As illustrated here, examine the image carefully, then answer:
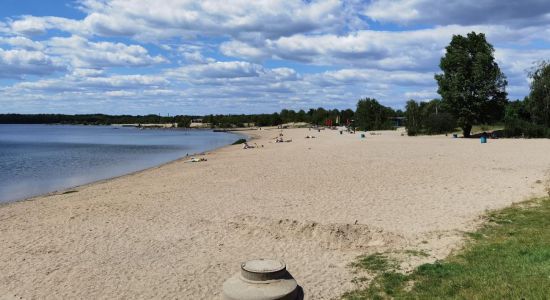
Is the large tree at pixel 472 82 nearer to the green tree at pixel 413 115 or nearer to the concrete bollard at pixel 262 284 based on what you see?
the green tree at pixel 413 115

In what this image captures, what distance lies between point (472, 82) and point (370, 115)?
4406 cm

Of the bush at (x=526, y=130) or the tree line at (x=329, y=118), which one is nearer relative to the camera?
the bush at (x=526, y=130)

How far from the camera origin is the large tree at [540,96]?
42719 mm

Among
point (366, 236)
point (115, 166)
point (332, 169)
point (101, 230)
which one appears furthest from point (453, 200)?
point (115, 166)

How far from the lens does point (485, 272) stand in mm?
6895

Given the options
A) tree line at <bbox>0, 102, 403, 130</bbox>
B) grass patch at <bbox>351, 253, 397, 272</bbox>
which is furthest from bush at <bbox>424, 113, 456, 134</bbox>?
grass patch at <bbox>351, 253, 397, 272</bbox>

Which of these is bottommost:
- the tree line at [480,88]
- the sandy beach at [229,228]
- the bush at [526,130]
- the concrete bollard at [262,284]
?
the sandy beach at [229,228]

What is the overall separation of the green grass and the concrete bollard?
1429 mm

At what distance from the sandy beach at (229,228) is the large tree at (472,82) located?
961 inches

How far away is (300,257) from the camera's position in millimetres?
9344

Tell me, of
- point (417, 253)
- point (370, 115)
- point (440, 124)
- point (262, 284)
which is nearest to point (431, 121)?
point (440, 124)

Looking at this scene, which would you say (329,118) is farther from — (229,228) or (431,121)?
(229,228)

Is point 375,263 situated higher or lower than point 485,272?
lower

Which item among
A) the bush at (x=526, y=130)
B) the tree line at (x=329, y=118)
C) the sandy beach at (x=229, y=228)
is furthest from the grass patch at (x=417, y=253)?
the tree line at (x=329, y=118)
